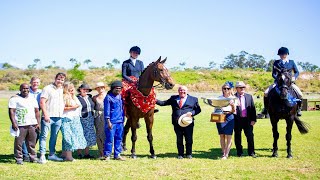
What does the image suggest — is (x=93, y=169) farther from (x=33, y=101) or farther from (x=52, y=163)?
(x=33, y=101)

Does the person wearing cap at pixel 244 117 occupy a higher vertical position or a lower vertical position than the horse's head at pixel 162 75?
lower

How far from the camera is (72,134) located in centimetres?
872

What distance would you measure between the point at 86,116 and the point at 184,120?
2.47 m

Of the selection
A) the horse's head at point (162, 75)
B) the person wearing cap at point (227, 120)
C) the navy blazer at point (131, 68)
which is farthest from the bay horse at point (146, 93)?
the person wearing cap at point (227, 120)

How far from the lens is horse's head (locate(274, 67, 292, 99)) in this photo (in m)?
9.02

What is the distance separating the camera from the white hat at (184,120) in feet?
29.7

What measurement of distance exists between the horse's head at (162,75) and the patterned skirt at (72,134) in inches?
86.9

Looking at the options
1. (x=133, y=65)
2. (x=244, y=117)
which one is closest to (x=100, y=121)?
(x=133, y=65)

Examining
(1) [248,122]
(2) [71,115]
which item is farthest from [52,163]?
(1) [248,122]

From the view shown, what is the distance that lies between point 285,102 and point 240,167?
250 centimetres

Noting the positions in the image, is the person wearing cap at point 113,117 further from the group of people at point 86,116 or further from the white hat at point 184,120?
the white hat at point 184,120

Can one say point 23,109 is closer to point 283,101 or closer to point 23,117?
point 23,117

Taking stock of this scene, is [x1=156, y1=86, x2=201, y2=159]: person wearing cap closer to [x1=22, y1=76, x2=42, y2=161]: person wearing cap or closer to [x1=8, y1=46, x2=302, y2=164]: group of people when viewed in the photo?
[x1=8, y1=46, x2=302, y2=164]: group of people

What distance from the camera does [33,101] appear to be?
323 inches
